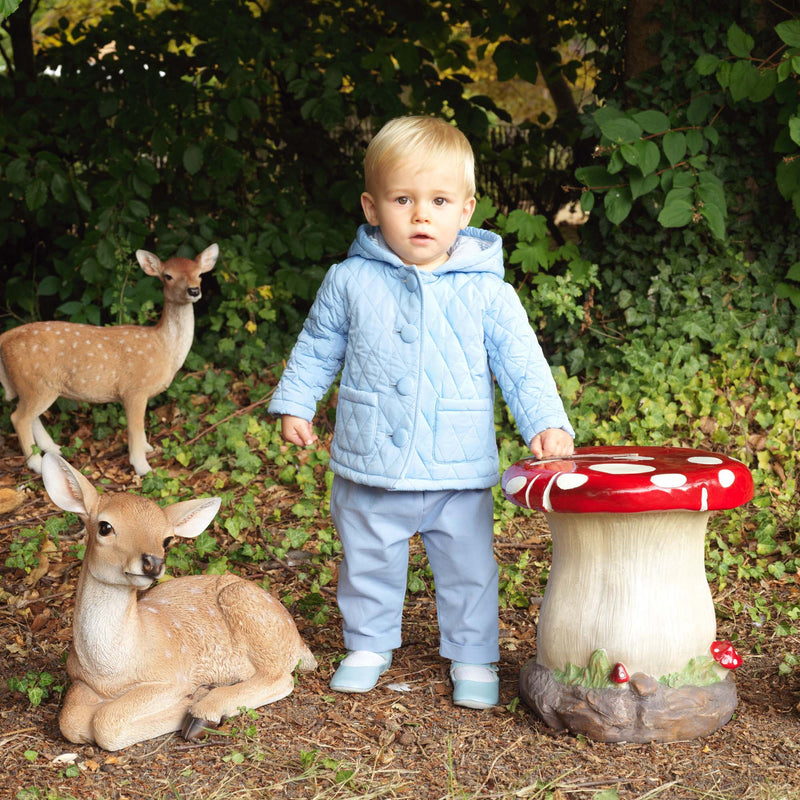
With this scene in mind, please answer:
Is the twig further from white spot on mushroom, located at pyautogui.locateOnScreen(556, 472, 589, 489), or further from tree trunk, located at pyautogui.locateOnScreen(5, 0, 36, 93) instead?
white spot on mushroom, located at pyautogui.locateOnScreen(556, 472, 589, 489)

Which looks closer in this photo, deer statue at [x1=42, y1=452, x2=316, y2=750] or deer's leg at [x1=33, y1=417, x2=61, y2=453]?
deer statue at [x1=42, y1=452, x2=316, y2=750]

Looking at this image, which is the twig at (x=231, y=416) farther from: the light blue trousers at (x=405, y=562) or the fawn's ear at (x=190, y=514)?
the fawn's ear at (x=190, y=514)

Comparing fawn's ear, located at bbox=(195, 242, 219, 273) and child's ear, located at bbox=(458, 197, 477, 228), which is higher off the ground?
child's ear, located at bbox=(458, 197, 477, 228)

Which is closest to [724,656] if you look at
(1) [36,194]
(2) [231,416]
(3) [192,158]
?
(2) [231,416]

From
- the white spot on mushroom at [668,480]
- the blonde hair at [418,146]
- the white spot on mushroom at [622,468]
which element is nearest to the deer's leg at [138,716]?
the white spot on mushroom at [622,468]

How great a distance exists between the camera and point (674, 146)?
5090 mm

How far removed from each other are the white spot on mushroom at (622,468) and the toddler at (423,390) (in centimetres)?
21

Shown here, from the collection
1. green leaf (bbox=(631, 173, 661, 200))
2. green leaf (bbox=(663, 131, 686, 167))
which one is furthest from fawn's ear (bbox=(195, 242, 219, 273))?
green leaf (bbox=(663, 131, 686, 167))

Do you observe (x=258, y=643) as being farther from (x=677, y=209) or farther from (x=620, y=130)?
(x=620, y=130)

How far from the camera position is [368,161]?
2.88 m

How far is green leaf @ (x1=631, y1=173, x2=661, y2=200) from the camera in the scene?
5.07 meters

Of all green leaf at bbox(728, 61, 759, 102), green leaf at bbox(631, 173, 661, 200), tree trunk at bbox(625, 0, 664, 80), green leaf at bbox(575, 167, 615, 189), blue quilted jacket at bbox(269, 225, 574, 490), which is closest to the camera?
blue quilted jacket at bbox(269, 225, 574, 490)

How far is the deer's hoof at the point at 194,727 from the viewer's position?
8.97ft

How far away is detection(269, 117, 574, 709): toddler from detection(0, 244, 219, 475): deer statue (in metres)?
2.15
